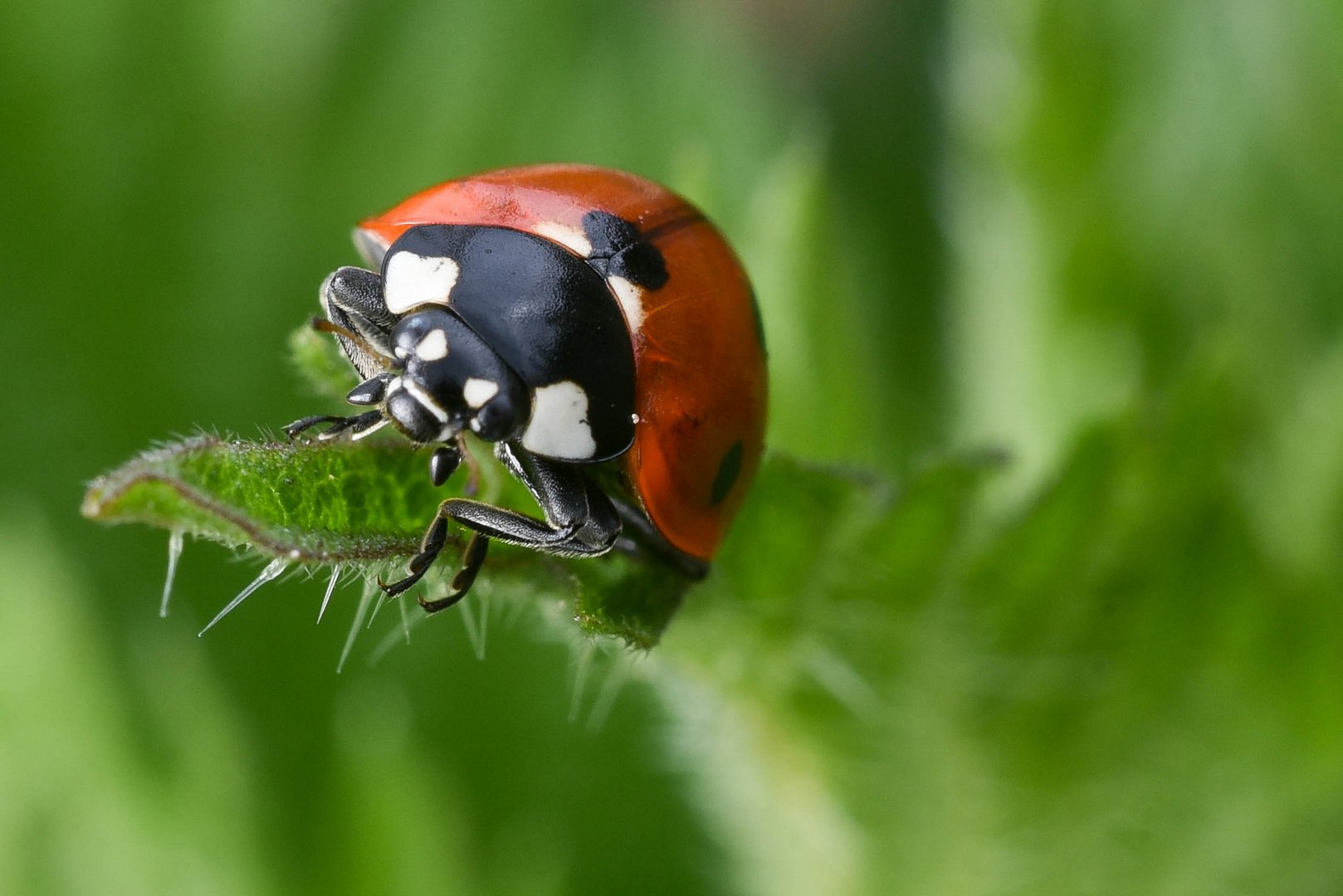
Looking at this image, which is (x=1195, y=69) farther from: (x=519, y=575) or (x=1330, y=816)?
(x=519, y=575)

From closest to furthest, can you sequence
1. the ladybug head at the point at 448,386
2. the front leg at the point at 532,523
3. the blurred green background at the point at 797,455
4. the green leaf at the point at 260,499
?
the green leaf at the point at 260,499, the front leg at the point at 532,523, the ladybug head at the point at 448,386, the blurred green background at the point at 797,455

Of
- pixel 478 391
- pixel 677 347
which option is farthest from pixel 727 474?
pixel 478 391

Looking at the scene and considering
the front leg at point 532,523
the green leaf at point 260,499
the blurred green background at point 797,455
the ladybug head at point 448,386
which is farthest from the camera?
the blurred green background at point 797,455

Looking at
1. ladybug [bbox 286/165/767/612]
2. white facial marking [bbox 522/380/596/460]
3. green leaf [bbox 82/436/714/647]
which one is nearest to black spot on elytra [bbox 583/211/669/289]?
ladybug [bbox 286/165/767/612]

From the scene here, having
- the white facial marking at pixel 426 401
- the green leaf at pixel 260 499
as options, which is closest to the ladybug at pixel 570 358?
the white facial marking at pixel 426 401

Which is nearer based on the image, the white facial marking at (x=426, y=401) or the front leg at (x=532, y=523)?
the front leg at (x=532, y=523)

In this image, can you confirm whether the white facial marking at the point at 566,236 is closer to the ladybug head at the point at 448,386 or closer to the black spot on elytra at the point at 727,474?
the ladybug head at the point at 448,386
